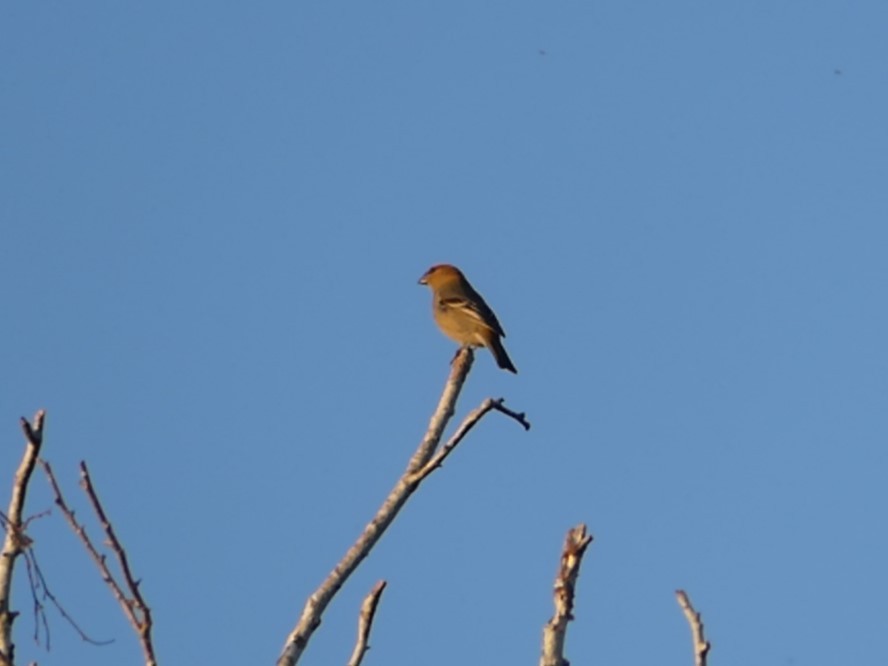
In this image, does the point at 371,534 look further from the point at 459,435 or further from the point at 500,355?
the point at 500,355

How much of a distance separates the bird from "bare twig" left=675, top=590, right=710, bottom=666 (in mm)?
8384

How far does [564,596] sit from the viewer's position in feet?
14.2

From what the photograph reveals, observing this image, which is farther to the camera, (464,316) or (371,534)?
(464,316)

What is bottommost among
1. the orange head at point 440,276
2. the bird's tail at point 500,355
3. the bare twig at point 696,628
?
the bare twig at point 696,628

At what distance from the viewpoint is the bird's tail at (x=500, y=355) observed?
1297 cm

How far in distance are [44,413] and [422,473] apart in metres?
1.13

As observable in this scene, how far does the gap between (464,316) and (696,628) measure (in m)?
9.53

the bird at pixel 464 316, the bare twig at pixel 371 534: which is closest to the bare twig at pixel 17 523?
the bare twig at pixel 371 534

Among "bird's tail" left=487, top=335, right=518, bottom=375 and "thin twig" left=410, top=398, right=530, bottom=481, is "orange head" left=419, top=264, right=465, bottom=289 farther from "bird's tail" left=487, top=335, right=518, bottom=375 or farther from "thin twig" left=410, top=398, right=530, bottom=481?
"thin twig" left=410, top=398, right=530, bottom=481

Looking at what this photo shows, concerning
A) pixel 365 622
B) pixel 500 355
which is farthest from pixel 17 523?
pixel 500 355

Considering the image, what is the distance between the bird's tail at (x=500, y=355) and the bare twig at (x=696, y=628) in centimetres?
871

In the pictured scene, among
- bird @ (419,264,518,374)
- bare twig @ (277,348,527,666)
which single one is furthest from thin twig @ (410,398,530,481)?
bird @ (419,264,518,374)

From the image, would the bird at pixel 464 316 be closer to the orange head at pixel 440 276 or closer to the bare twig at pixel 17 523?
the orange head at pixel 440 276

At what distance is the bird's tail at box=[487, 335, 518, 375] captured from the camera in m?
13.0
